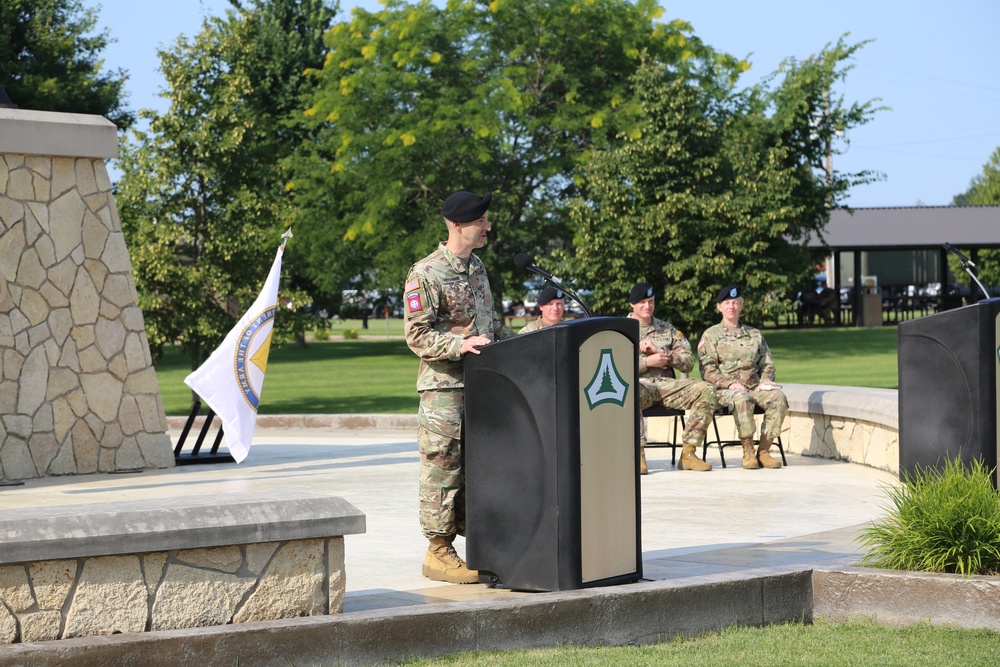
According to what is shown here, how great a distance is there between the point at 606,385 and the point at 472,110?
31.4m

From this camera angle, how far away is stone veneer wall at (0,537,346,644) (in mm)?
4535

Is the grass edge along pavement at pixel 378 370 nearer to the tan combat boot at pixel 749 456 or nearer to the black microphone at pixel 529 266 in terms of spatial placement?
the tan combat boot at pixel 749 456

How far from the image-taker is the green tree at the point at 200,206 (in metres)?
19.5

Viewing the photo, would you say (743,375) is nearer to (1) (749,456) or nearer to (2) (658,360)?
(1) (749,456)

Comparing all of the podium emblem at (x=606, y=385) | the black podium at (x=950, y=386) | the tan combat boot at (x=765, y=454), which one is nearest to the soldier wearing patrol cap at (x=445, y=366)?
the podium emblem at (x=606, y=385)

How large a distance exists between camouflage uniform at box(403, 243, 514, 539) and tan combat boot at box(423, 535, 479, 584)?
0.19ft

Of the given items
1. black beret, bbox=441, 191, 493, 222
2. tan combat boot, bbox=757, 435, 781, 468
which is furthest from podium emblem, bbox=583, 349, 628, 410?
tan combat boot, bbox=757, 435, 781, 468

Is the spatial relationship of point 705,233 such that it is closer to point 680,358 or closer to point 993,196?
point 680,358

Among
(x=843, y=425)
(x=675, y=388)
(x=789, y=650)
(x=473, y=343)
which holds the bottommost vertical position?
(x=789, y=650)

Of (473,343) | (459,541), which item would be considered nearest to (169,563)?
(473,343)

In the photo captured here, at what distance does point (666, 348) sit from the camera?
1236 centimetres

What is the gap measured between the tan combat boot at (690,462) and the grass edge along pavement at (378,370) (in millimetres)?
8729

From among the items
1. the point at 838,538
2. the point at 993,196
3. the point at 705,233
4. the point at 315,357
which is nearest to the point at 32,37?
the point at 315,357

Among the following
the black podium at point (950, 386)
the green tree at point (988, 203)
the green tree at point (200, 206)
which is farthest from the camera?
the green tree at point (988, 203)
